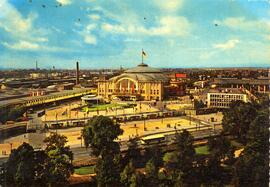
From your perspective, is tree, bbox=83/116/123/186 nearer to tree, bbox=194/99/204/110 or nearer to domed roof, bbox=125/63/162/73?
tree, bbox=194/99/204/110

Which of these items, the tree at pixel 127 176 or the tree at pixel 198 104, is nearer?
the tree at pixel 127 176

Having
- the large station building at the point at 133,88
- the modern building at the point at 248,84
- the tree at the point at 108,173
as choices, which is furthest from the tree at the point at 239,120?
the modern building at the point at 248,84

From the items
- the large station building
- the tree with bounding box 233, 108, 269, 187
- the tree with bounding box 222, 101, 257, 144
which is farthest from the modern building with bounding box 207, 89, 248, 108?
the tree with bounding box 233, 108, 269, 187

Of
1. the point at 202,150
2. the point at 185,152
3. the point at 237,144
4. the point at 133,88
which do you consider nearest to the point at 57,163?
the point at 185,152

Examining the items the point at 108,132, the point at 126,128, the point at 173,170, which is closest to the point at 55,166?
the point at 108,132

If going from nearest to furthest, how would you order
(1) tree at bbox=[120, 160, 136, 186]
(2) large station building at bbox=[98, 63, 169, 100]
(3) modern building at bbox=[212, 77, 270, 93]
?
(1) tree at bbox=[120, 160, 136, 186] < (2) large station building at bbox=[98, 63, 169, 100] < (3) modern building at bbox=[212, 77, 270, 93]

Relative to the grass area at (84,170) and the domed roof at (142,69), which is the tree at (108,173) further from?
the domed roof at (142,69)

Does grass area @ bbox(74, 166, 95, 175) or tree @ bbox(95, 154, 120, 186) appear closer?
tree @ bbox(95, 154, 120, 186)
